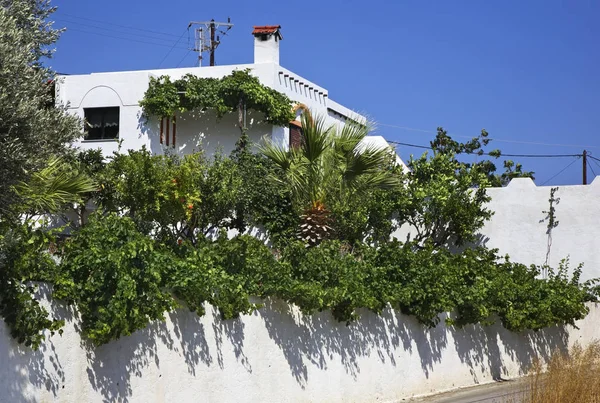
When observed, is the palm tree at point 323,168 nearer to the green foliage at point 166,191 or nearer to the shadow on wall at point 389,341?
the green foliage at point 166,191

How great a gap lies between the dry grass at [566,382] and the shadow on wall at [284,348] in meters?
4.41

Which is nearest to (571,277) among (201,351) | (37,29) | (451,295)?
(451,295)

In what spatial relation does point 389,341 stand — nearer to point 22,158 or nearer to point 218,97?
point 22,158

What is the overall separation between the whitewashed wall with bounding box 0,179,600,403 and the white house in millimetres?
12347

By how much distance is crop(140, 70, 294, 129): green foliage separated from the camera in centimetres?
2847

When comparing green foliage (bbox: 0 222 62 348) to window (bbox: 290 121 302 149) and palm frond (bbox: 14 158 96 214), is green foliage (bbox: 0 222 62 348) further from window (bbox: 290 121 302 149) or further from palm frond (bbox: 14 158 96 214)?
window (bbox: 290 121 302 149)

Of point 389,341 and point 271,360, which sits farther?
point 389,341

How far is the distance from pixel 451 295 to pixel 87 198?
11621 mm

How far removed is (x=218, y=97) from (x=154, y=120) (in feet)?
8.79

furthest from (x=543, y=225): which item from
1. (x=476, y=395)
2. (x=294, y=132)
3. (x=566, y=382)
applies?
(x=566, y=382)

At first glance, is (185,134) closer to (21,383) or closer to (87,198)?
(87,198)

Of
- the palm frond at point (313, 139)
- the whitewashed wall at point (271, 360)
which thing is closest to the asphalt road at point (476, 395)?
the whitewashed wall at point (271, 360)

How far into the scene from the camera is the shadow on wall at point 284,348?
9.88 m

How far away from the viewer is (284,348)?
551 inches
